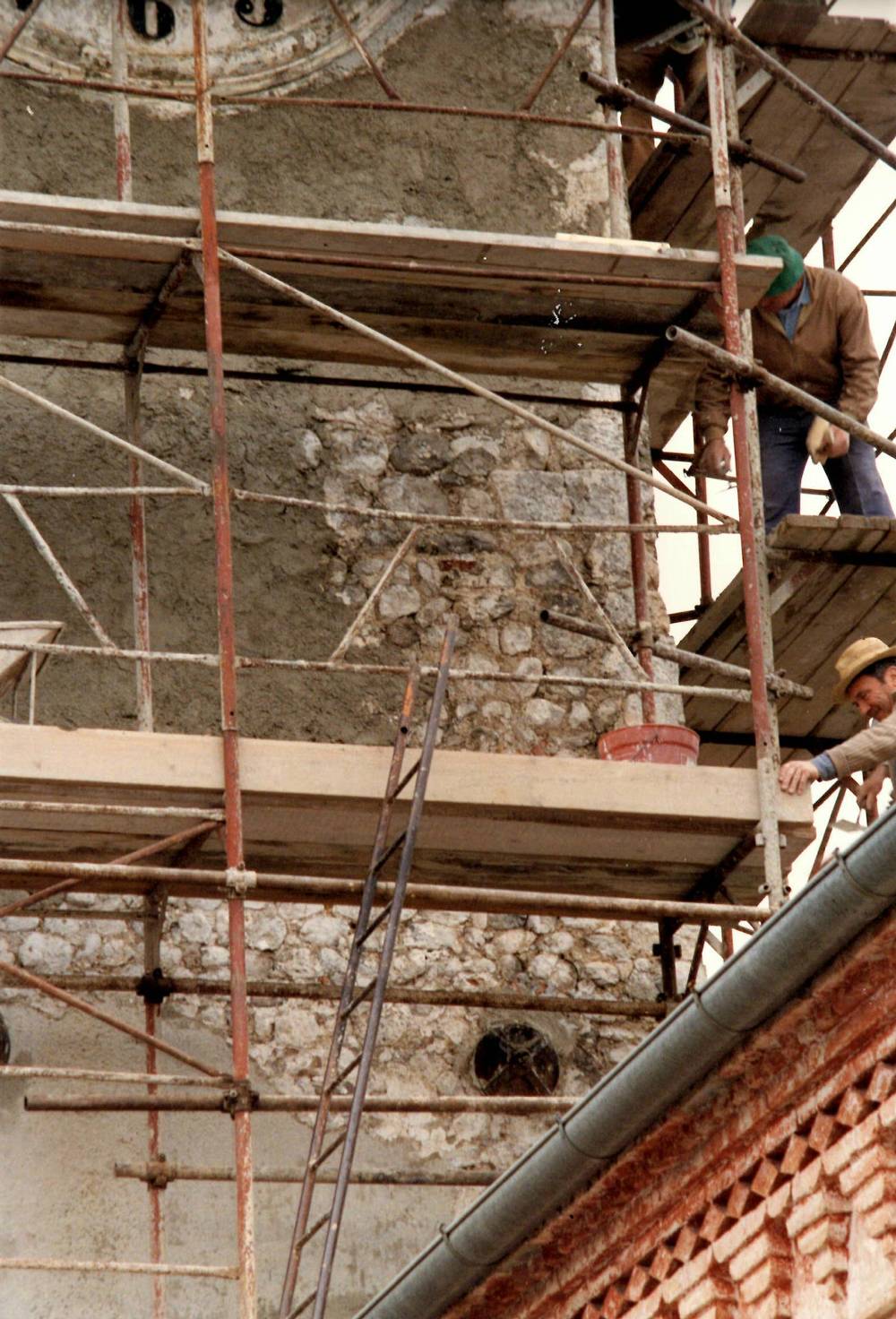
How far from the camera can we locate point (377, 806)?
33.2ft

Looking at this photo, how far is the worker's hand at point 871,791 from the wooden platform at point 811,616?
20.6 inches

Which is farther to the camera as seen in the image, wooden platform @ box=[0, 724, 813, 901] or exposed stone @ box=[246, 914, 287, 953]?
exposed stone @ box=[246, 914, 287, 953]

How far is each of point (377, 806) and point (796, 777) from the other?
1.48 metres

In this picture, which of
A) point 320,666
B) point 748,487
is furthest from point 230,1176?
point 748,487

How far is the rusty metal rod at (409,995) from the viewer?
1070 centimetres

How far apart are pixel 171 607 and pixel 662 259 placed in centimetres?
266

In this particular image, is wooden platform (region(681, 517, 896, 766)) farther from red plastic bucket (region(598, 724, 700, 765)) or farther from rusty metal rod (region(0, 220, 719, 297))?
rusty metal rod (region(0, 220, 719, 297))

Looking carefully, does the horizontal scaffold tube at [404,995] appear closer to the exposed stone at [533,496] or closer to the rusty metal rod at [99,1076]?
the rusty metal rod at [99,1076]

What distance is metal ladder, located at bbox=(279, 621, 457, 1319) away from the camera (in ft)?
29.0

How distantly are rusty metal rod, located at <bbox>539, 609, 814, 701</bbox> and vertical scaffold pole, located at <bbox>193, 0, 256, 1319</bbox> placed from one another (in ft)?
5.90

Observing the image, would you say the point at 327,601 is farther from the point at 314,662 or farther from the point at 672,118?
the point at 672,118

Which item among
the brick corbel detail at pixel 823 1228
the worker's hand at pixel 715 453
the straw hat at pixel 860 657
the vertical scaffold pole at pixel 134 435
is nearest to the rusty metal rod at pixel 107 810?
the vertical scaffold pole at pixel 134 435

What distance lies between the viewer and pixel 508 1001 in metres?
10.9

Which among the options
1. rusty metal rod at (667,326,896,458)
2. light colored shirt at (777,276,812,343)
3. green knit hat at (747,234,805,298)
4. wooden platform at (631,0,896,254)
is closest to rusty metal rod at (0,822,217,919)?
rusty metal rod at (667,326,896,458)
